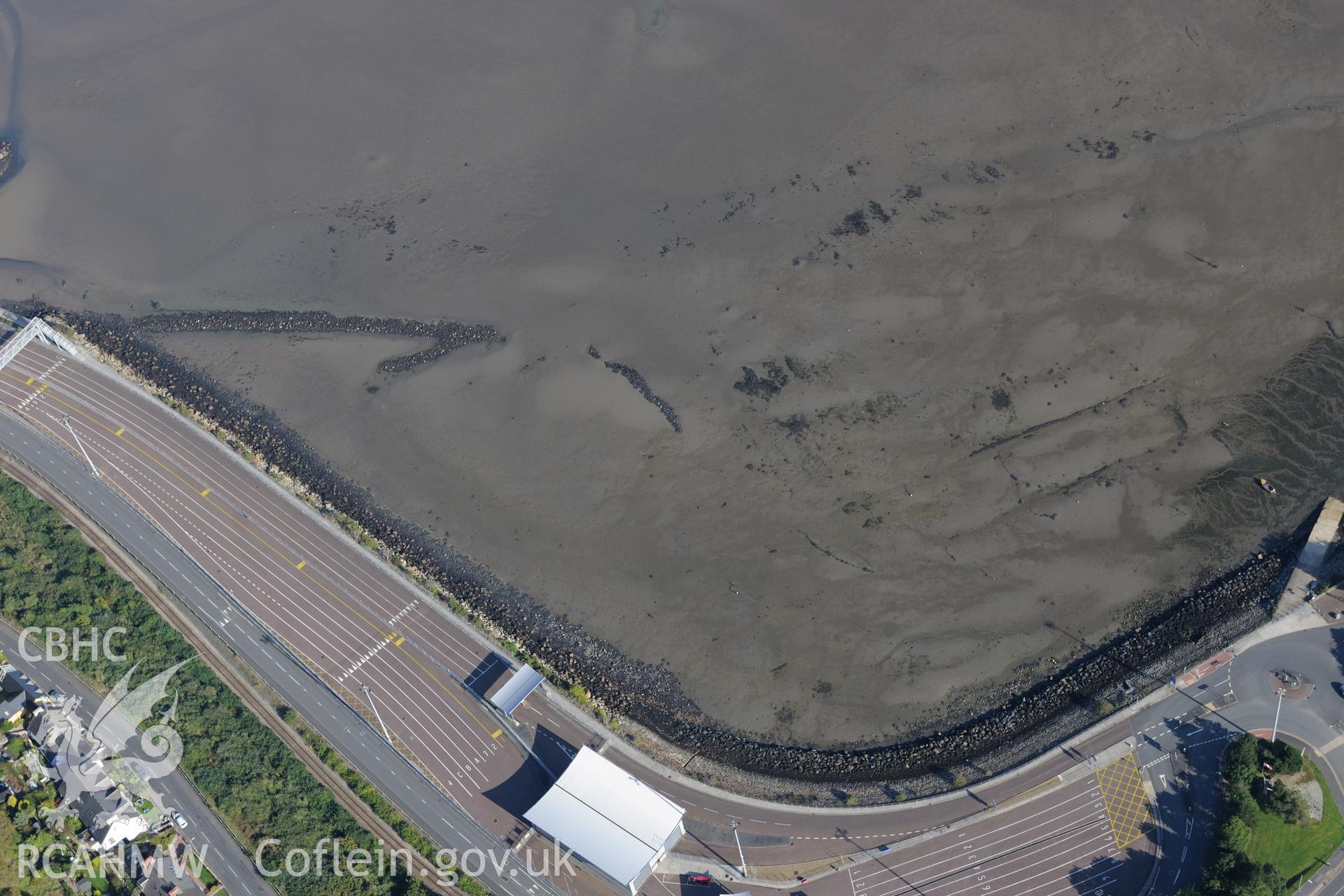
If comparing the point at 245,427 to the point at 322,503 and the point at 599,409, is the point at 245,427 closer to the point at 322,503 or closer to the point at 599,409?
the point at 322,503

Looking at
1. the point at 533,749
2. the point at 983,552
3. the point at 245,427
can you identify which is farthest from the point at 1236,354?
the point at 245,427

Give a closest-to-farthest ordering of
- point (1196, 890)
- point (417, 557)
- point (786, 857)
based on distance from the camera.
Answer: point (1196, 890) → point (786, 857) → point (417, 557)

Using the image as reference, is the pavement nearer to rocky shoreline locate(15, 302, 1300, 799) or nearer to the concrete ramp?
rocky shoreline locate(15, 302, 1300, 799)

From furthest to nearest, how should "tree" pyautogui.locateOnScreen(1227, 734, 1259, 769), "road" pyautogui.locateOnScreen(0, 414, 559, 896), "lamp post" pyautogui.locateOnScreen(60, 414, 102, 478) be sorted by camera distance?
1. "lamp post" pyautogui.locateOnScreen(60, 414, 102, 478)
2. "road" pyautogui.locateOnScreen(0, 414, 559, 896)
3. "tree" pyautogui.locateOnScreen(1227, 734, 1259, 769)

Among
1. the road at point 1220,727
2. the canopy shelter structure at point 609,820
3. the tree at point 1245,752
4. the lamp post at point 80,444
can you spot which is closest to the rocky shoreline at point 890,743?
the road at point 1220,727

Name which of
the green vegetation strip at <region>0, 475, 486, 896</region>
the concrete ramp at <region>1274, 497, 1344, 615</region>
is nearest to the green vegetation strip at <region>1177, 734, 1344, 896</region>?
the concrete ramp at <region>1274, 497, 1344, 615</region>
